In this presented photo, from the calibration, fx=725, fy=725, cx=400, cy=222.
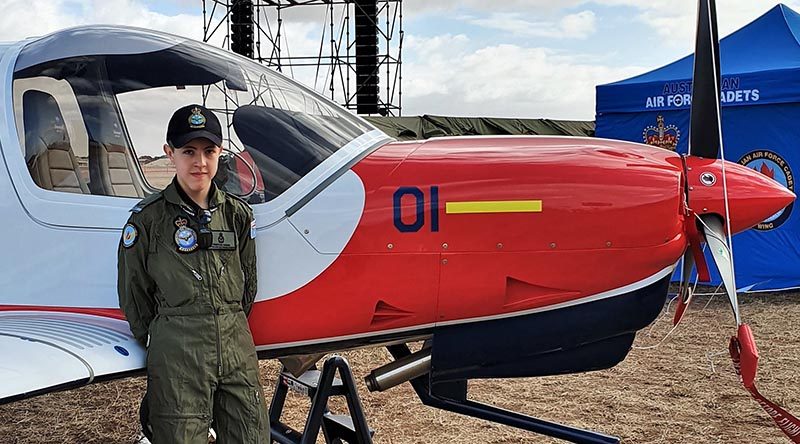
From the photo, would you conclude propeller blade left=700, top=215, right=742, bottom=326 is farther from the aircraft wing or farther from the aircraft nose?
the aircraft wing

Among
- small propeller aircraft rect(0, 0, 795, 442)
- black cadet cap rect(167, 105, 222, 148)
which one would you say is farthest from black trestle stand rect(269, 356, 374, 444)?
black cadet cap rect(167, 105, 222, 148)

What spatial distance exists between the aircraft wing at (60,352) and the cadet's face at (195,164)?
61cm

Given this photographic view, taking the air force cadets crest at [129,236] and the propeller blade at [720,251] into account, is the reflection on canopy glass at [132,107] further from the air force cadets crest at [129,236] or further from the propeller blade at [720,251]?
the propeller blade at [720,251]

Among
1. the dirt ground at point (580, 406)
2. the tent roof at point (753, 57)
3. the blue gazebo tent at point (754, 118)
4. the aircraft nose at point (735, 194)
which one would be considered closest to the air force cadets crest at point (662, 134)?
the blue gazebo tent at point (754, 118)

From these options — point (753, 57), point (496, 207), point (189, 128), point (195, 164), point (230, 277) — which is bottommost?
point (230, 277)

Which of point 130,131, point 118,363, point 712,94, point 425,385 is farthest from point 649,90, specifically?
point 118,363

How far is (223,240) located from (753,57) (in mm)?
8734

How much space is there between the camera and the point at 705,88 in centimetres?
321

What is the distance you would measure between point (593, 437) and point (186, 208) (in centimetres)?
204

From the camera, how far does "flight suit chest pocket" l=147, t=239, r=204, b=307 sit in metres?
2.38

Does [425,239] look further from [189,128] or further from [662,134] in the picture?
[662,134]

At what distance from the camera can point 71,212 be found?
2.85 metres

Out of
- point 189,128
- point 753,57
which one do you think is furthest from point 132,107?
point 753,57

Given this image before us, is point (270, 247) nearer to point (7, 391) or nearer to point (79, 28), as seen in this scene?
point (7, 391)
